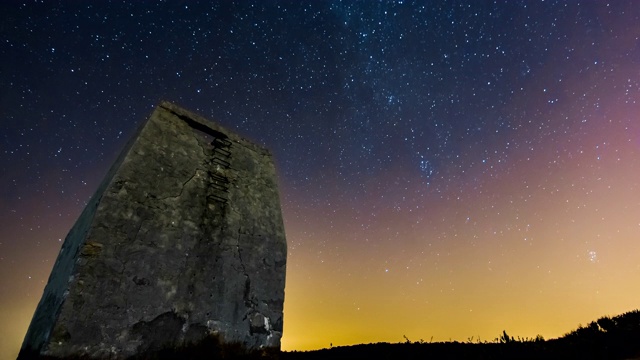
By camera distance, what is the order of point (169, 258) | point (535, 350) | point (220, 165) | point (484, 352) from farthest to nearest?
point (220, 165)
point (484, 352)
point (535, 350)
point (169, 258)

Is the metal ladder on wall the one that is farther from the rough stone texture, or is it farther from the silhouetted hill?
the silhouetted hill

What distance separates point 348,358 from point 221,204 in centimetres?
361

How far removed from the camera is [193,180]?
4895mm

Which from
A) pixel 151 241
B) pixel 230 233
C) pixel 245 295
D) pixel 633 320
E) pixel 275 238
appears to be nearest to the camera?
pixel 151 241

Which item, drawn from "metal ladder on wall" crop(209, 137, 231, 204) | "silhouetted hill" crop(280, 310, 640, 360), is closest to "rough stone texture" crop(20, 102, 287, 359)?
"metal ladder on wall" crop(209, 137, 231, 204)

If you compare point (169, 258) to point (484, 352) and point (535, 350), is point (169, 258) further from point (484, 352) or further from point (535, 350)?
point (535, 350)

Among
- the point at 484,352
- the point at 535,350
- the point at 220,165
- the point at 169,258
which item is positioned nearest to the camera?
the point at 169,258

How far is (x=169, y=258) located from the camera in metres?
4.14

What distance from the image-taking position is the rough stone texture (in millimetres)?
3453

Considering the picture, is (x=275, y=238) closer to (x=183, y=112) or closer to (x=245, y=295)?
(x=245, y=295)

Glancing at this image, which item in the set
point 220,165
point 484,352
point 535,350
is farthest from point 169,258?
point 535,350

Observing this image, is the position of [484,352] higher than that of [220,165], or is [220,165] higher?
[220,165]

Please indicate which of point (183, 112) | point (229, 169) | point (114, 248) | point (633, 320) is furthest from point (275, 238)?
point (633, 320)

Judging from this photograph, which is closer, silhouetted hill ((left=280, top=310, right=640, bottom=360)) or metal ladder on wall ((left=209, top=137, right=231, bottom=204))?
silhouetted hill ((left=280, top=310, right=640, bottom=360))
